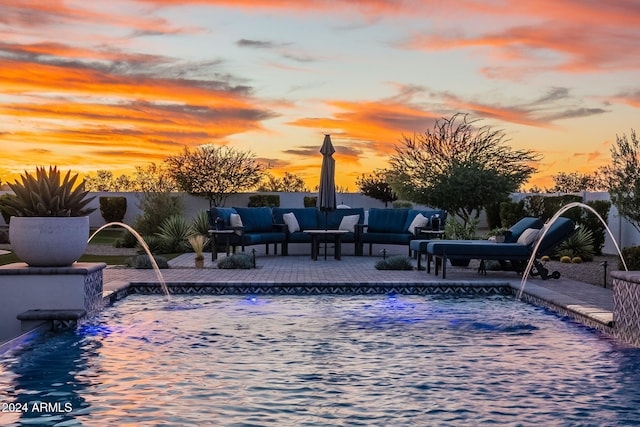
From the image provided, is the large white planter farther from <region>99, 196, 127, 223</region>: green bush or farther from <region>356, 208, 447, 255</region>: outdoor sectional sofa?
<region>99, 196, 127, 223</region>: green bush

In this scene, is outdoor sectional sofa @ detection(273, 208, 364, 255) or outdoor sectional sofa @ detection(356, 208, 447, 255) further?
outdoor sectional sofa @ detection(273, 208, 364, 255)

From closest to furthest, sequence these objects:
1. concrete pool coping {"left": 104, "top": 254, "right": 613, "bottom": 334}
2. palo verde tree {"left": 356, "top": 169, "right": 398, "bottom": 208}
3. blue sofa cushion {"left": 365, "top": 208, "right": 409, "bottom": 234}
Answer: concrete pool coping {"left": 104, "top": 254, "right": 613, "bottom": 334}
blue sofa cushion {"left": 365, "top": 208, "right": 409, "bottom": 234}
palo verde tree {"left": 356, "top": 169, "right": 398, "bottom": 208}

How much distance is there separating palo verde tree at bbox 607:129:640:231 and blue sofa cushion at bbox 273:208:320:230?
5.62 metres

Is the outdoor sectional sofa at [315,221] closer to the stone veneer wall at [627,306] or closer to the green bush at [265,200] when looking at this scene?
the stone veneer wall at [627,306]

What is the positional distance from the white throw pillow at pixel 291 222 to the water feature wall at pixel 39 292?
26.5 ft

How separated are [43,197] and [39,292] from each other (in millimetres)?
915

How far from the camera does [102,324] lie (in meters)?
7.19

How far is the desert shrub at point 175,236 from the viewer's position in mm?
16875

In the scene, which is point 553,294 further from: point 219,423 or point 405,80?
point 405,80

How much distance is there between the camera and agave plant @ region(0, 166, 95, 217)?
712cm

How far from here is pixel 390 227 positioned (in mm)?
15148

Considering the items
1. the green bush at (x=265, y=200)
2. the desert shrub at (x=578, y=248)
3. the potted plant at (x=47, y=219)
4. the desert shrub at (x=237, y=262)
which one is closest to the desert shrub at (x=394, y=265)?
the desert shrub at (x=237, y=262)

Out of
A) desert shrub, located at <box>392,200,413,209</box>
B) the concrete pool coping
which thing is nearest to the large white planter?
the concrete pool coping

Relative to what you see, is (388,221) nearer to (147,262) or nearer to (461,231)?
(461,231)
